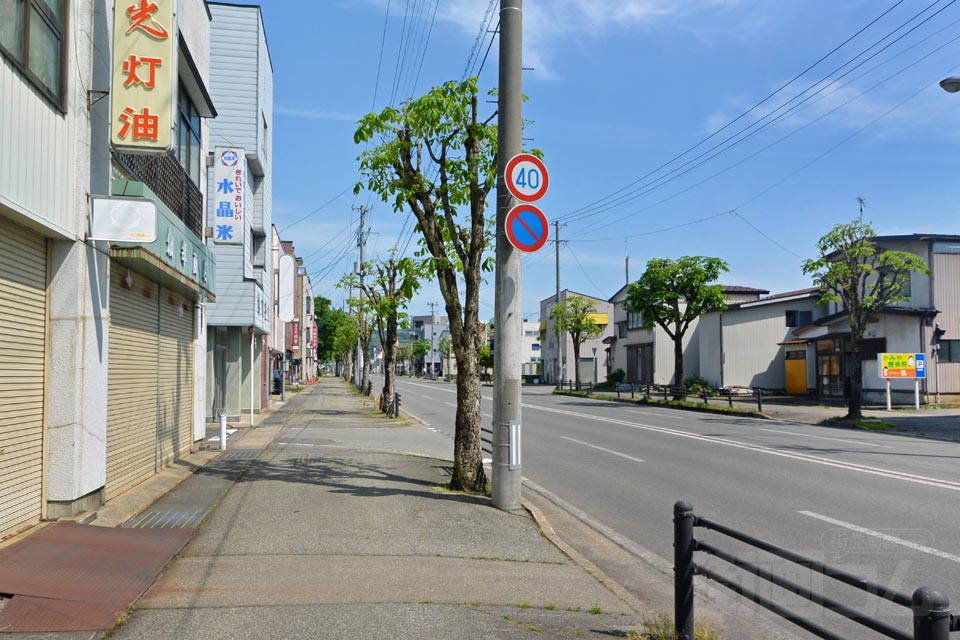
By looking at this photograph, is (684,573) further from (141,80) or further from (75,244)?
(141,80)

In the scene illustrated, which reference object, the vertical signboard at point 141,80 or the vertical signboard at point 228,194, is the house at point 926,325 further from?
the vertical signboard at point 141,80

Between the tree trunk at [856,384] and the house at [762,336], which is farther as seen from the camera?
the house at [762,336]

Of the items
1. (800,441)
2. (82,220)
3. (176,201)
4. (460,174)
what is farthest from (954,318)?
(82,220)

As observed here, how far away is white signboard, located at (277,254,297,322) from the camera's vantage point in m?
31.4

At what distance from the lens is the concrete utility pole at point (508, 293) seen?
32.5 ft

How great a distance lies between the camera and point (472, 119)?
11688 millimetres

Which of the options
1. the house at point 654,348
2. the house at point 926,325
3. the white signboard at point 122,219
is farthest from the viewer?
the house at point 654,348

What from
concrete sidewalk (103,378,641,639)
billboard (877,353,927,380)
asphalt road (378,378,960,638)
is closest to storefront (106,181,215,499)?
concrete sidewalk (103,378,641,639)

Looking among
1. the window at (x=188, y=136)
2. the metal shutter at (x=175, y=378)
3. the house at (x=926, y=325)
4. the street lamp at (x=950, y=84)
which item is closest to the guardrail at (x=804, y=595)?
the metal shutter at (x=175, y=378)

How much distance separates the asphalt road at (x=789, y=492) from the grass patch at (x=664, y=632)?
3.25ft

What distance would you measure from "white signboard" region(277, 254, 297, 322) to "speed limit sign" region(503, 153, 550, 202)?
2215 centimetres

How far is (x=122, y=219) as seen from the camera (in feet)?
28.3

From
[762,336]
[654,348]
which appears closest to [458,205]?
[762,336]

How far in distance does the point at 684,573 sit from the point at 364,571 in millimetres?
2917
